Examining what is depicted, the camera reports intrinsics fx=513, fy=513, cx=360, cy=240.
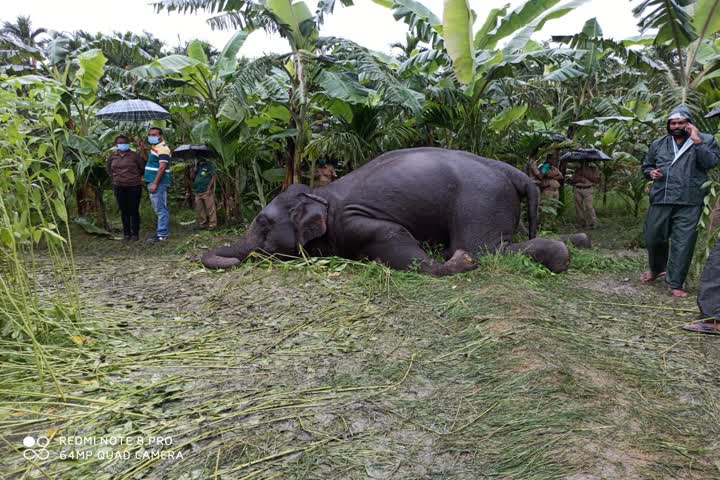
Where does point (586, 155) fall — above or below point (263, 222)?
above

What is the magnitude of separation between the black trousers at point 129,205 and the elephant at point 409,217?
311cm

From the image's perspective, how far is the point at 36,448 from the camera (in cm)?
211

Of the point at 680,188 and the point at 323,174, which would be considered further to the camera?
the point at 323,174

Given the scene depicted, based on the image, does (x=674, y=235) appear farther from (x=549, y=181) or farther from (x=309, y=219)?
(x=549, y=181)

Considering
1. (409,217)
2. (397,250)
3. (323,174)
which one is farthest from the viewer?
(323,174)

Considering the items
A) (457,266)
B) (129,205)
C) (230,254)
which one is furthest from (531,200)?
(129,205)

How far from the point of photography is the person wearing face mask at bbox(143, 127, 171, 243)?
304 inches

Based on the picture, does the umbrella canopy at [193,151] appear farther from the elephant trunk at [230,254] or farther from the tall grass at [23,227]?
the tall grass at [23,227]

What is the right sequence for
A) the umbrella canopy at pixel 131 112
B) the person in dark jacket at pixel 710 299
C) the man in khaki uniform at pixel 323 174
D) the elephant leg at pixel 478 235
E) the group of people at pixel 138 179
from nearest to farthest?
the person in dark jacket at pixel 710 299
the elephant leg at pixel 478 235
the umbrella canopy at pixel 131 112
the group of people at pixel 138 179
the man in khaki uniform at pixel 323 174

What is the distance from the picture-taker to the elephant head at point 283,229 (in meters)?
5.62

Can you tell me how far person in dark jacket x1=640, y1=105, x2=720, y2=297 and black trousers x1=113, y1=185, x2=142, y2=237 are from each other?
7021 millimetres

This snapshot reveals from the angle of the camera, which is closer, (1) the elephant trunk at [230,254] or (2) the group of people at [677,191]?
(2) the group of people at [677,191]

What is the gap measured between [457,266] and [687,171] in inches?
84.4

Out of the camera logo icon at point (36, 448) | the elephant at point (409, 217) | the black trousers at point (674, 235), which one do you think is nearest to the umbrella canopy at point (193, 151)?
the elephant at point (409, 217)
